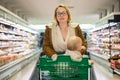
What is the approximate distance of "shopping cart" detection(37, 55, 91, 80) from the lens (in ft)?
5.92

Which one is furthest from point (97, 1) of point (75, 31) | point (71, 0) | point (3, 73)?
point (75, 31)

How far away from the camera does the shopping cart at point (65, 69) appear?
5.92 feet

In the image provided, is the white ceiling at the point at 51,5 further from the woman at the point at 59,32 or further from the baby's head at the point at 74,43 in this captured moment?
the baby's head at the point at 74,43

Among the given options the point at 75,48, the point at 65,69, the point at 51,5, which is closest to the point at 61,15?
the point at 75,48

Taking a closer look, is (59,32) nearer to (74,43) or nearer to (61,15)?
(61,15)

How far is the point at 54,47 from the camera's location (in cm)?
211

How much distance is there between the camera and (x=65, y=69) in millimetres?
1799

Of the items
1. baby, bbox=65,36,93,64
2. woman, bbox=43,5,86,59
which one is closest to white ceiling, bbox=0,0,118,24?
woman, bbox=43,5,86,59

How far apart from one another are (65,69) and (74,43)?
0.73 ft

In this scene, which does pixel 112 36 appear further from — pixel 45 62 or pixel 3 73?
pixel 45 62

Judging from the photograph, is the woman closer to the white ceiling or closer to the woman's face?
the woman's face

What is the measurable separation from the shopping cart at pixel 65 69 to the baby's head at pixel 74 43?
91 mm

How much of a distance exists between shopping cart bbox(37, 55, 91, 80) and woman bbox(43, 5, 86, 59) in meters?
0.22

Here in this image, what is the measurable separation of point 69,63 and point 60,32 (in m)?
0.38
